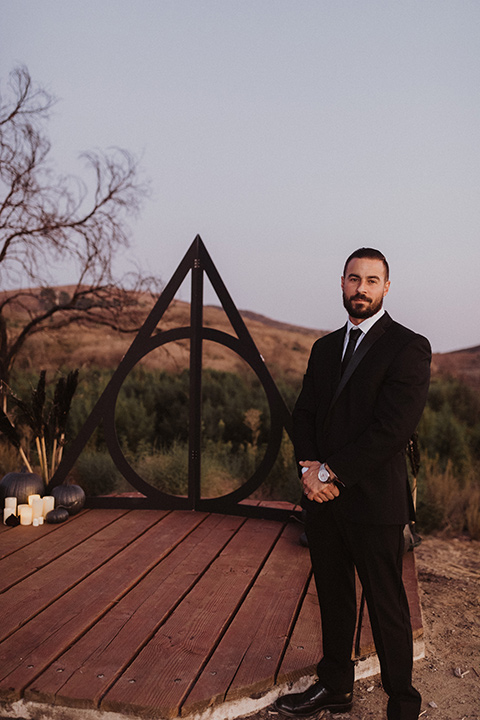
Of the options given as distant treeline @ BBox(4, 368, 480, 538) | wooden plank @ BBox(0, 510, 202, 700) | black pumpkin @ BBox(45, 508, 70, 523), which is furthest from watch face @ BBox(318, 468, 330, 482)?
distant treeline @ BBox(4, 368, 480, 538)

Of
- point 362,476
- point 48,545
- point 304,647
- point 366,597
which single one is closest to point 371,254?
point 362,476

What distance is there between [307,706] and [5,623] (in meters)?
1.32

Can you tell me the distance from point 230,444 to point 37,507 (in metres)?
3.23

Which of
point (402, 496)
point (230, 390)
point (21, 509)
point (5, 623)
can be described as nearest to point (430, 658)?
point (402, 496)

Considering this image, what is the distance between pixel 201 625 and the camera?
272cm

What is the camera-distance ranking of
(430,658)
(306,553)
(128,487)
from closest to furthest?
1. (430,658)
2. (306,553)
3. (128,487)

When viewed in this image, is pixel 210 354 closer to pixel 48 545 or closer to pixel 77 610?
pixel 48 545

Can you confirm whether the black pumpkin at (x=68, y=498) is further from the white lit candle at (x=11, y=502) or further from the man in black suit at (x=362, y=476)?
the man in black suit at (x=362, y=476)

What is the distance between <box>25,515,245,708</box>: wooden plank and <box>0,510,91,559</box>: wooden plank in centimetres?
86

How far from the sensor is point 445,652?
9.73 ft

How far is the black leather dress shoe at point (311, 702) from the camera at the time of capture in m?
2.30

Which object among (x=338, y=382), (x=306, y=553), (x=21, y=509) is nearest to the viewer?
(x=338, y=382)

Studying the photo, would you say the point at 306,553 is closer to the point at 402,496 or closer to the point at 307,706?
the point at 307,706

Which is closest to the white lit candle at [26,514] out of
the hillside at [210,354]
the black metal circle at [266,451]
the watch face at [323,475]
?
the black metal circle at [266,451]
